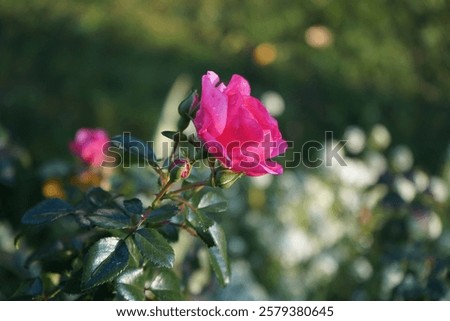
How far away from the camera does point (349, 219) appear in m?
2.02

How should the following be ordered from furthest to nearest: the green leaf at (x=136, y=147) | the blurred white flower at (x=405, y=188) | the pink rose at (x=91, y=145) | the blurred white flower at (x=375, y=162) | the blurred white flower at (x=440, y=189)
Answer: the blurred white flower at (x=375, y=162) < the blurred white flower at (x=440, y=189) < the blurred white flower at (x=405, y=188) < the pink rose at (x=91, y=145) < the green leaf at (x=136, y=147)

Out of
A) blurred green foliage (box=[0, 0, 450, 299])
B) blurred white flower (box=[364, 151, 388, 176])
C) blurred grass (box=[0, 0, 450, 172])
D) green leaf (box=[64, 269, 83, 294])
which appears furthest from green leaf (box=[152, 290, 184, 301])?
blurred grass (box=[0, 0, 450, 172])

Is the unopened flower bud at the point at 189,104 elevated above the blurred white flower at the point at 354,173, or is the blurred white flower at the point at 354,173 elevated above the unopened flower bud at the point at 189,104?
the unopened flower bud at the point at 189,104

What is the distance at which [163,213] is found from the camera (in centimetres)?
91

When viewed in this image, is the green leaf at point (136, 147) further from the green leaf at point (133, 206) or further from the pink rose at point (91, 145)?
the pink rose at point (91, 145)

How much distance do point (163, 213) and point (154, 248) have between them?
0.18 feet

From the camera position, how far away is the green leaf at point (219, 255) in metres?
0.98

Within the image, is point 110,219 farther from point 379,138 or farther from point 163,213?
point 379,138

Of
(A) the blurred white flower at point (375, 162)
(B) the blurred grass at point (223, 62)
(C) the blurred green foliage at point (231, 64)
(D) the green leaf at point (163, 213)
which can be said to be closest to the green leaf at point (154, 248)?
(D) the green leaf at point (163, 213)

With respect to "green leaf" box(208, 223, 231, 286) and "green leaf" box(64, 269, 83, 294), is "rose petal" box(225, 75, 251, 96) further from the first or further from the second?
"green leaf" box(64, 269, 83, 294)

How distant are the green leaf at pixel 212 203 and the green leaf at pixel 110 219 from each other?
11cm

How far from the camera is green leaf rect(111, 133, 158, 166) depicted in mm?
945

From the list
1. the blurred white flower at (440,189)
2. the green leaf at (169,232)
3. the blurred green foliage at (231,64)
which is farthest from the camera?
the blurred green foliage at (231,64)
